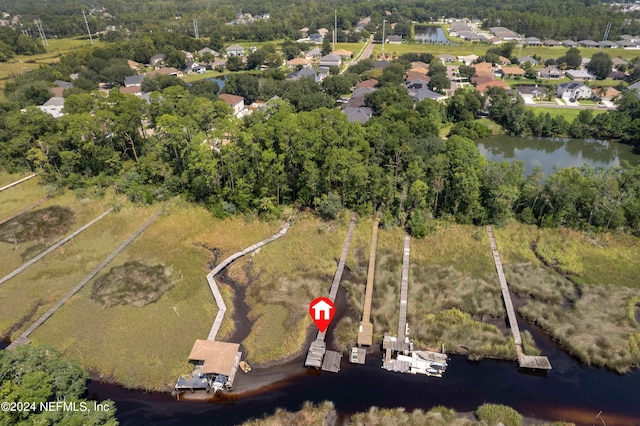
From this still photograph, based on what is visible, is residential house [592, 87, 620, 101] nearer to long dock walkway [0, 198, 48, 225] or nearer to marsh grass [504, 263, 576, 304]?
marsh grass [504, 263, 576, 304]

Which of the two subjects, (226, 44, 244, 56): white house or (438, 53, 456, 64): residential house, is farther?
(226, 44, 244, 56): white house

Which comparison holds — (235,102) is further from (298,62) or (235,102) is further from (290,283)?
(290,283)

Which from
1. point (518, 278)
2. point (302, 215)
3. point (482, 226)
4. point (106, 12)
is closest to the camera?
point (518, 278)

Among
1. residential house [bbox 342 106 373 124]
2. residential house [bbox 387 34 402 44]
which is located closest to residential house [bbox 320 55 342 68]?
residential house [bbox 387 34 402 44]

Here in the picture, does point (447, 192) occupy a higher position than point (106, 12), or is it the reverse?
point (106, 12)

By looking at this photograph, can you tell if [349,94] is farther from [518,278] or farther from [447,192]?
[518,278]

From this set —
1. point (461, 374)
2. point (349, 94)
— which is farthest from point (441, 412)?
point (349, 94)
